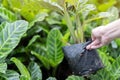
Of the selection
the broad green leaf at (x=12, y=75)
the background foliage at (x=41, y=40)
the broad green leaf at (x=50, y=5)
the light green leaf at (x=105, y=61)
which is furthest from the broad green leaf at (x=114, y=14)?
the broad green leaf at (x=12, y=75)

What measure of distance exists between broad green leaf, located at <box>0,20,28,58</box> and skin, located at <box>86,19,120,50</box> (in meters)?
0.33

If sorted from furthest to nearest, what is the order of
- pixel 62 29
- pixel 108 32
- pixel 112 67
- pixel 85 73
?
pixel 62 29 < pixel 112 67 < pixel 85 73 < pixel 108 32

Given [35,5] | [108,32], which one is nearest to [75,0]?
[35,5]

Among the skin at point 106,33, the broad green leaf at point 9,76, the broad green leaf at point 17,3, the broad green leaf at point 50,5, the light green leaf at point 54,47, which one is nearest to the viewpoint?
the skin at point 106,33

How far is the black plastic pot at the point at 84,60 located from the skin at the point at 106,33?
0.07 metres

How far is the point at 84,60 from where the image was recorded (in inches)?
57.9

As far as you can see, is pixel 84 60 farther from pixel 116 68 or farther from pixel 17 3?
pixel 17 3

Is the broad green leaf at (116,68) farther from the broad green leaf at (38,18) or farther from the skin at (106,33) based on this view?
the broad green leaf at (38,18)

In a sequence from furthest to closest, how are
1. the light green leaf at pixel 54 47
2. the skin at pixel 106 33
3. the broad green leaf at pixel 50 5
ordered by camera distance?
the light green leaf at pixel 54 47 < the broad green leaf at pixel 50 5 < the skin at pixel 106 33

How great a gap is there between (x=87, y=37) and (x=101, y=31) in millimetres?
597

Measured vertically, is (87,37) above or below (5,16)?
below

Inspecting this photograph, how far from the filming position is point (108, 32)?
130cm

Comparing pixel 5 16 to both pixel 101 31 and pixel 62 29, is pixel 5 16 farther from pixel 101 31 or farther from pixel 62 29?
pixel 101 31

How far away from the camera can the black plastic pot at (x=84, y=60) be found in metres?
1.46
